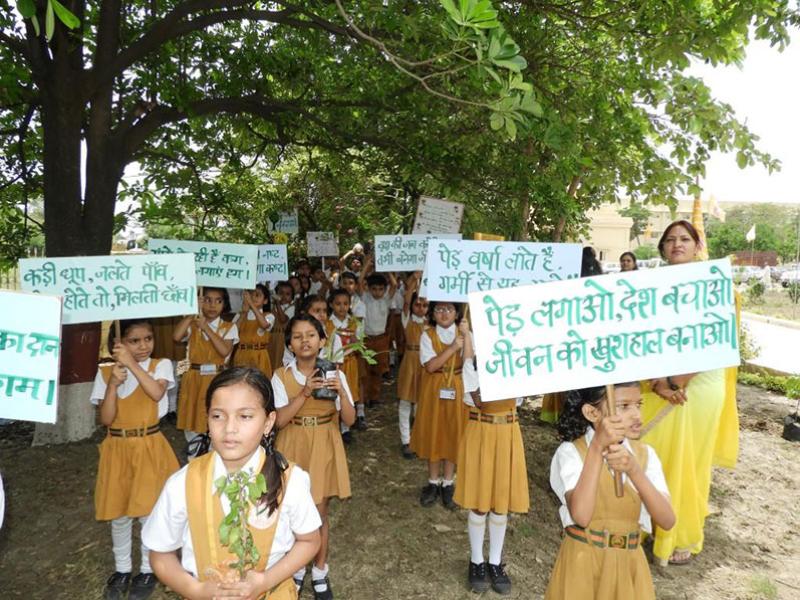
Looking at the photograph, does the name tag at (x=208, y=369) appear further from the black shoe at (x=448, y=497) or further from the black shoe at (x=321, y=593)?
the black shoe at (x=321, y=593)

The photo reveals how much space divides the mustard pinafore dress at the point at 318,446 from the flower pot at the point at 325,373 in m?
0.24

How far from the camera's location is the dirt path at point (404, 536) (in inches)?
147

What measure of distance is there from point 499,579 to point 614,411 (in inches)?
80.5

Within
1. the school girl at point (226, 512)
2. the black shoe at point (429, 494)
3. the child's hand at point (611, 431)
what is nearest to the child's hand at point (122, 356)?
the school girl at point (226, 512)

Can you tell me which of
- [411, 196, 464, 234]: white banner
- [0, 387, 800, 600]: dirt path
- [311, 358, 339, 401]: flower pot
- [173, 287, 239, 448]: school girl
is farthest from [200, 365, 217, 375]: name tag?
[311, 358, 339, 401]: flower pot

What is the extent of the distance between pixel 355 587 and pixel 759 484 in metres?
4.19

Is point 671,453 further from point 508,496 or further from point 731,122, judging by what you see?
point 731,122

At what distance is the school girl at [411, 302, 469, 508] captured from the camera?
480cm

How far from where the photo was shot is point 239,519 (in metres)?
1.76

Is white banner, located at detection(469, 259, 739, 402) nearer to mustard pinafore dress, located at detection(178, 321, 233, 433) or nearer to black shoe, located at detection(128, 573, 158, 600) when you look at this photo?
black shoe, located at detection(128, 573, 158, 600)

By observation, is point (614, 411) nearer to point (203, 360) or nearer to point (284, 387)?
point (284, 387)

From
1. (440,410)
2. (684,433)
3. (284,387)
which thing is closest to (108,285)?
(284,387)

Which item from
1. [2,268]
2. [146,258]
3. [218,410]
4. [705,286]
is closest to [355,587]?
[218,410]

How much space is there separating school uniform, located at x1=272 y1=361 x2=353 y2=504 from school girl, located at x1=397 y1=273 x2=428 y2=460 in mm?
2415
